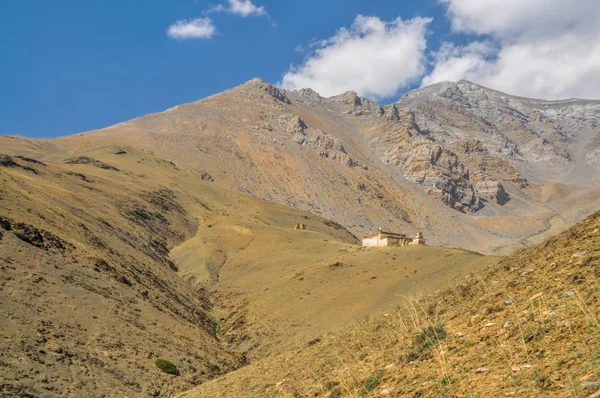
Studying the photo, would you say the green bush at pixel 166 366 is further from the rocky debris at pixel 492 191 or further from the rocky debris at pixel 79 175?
the rocky debris at pixel 492 191

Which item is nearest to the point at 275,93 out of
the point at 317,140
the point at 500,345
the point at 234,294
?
the point at 317,140

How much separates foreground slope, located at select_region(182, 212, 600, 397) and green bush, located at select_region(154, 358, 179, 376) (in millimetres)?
8281

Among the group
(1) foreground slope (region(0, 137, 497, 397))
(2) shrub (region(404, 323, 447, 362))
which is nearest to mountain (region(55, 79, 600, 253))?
(1) foreground slope (region(0, 137, 497, 397))

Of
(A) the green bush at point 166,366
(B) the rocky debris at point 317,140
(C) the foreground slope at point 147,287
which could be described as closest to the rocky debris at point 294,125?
(B) the rocky debris at point 317,140

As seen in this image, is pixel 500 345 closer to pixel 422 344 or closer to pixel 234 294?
pixel 422 344

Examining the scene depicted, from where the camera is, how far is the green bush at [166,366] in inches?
833

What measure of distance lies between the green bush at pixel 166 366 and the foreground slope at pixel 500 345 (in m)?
8.28

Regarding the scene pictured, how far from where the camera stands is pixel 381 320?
1620 centimetres

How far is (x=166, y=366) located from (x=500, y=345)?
1851 cm

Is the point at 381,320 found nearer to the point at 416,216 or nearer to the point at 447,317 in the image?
the point at 447,317

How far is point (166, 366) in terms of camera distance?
21469mm

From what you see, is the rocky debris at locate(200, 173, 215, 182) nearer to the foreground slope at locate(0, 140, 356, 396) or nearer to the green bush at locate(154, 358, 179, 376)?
the foreground slope at locate(0, 140, 356, 396)

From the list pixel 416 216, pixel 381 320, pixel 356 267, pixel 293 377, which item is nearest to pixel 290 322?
pixel 356 267

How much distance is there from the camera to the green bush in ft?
69.4
